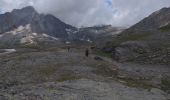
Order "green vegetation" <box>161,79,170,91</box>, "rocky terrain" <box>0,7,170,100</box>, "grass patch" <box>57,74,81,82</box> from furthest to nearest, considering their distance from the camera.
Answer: "grass patch" <box>57,74,81,82</box> < "green vegetation" <box>161,79,170,91</box> < "rocky terrain" <box>0,7,170,100</box>

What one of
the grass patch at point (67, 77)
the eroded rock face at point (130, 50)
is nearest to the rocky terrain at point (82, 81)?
the grass patch at point (67, 77)

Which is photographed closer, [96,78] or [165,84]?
[165,84]

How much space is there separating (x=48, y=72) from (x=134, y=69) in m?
15.7

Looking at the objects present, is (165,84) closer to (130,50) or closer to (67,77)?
(67,77)

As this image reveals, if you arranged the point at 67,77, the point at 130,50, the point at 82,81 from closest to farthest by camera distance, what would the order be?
the point at 82,81, the point at 67,77, the point at 130,50

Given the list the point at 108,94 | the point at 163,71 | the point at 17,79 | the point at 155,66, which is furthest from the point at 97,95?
the point at 155,66

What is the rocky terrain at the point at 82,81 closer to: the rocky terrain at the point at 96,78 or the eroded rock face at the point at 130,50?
the rocky terrain at the point at 96,78

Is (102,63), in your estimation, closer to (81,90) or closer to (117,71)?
(117,71)

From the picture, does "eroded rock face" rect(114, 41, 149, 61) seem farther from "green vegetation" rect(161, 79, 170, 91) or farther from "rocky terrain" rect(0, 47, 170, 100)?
"green vegetation" rect(161, 79, 170, 91)

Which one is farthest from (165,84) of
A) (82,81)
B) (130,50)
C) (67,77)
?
(130,50)

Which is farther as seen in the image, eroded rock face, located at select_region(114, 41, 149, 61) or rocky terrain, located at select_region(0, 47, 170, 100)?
eroded rock face, located at select_region(114, 41, 149, 61)

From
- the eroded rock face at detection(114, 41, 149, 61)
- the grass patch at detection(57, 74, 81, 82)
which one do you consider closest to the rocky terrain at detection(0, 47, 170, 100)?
the grass patch at detection(57, 74, 81, 82)

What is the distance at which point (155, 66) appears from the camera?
207 ft

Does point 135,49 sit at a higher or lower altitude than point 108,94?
higher
